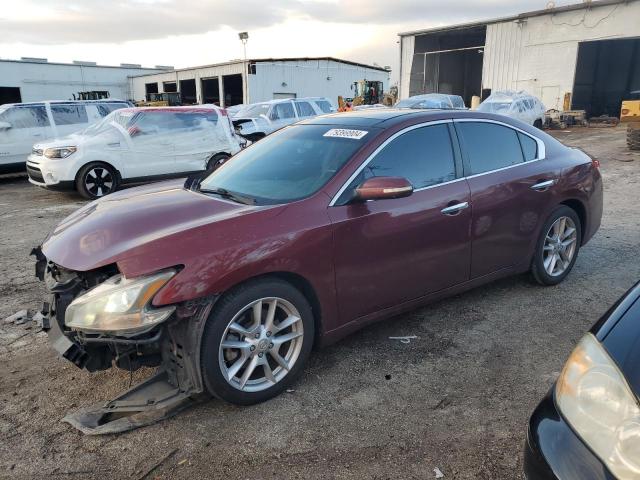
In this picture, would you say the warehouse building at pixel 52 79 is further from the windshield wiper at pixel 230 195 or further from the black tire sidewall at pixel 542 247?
the black tire sidewall at pixel 542 247

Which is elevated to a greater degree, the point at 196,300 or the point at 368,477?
the point at 196,300

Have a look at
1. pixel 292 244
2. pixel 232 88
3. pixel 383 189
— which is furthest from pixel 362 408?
pixel 232 88

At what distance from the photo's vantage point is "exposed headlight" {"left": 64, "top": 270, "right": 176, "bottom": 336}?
2494 millimetres

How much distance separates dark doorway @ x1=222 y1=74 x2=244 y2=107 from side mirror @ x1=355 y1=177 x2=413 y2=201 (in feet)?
110

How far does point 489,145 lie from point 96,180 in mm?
7846

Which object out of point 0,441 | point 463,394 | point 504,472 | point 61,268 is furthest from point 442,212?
point 0,441

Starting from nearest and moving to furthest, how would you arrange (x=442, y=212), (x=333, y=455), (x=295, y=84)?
(x=333, y=455)
(x=442, y=212)
(x=295, y=84)

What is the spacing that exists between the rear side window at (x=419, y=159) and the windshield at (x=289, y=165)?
0.62 feet

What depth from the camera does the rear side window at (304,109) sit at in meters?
15.5

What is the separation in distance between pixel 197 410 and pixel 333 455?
34.4 inches

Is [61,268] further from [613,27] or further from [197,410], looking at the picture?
[613,27]

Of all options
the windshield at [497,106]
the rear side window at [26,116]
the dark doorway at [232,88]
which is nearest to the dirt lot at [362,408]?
the rear side window at [26,116]

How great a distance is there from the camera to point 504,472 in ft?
7.88

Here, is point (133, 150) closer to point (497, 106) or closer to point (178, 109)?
point (178, 109)
